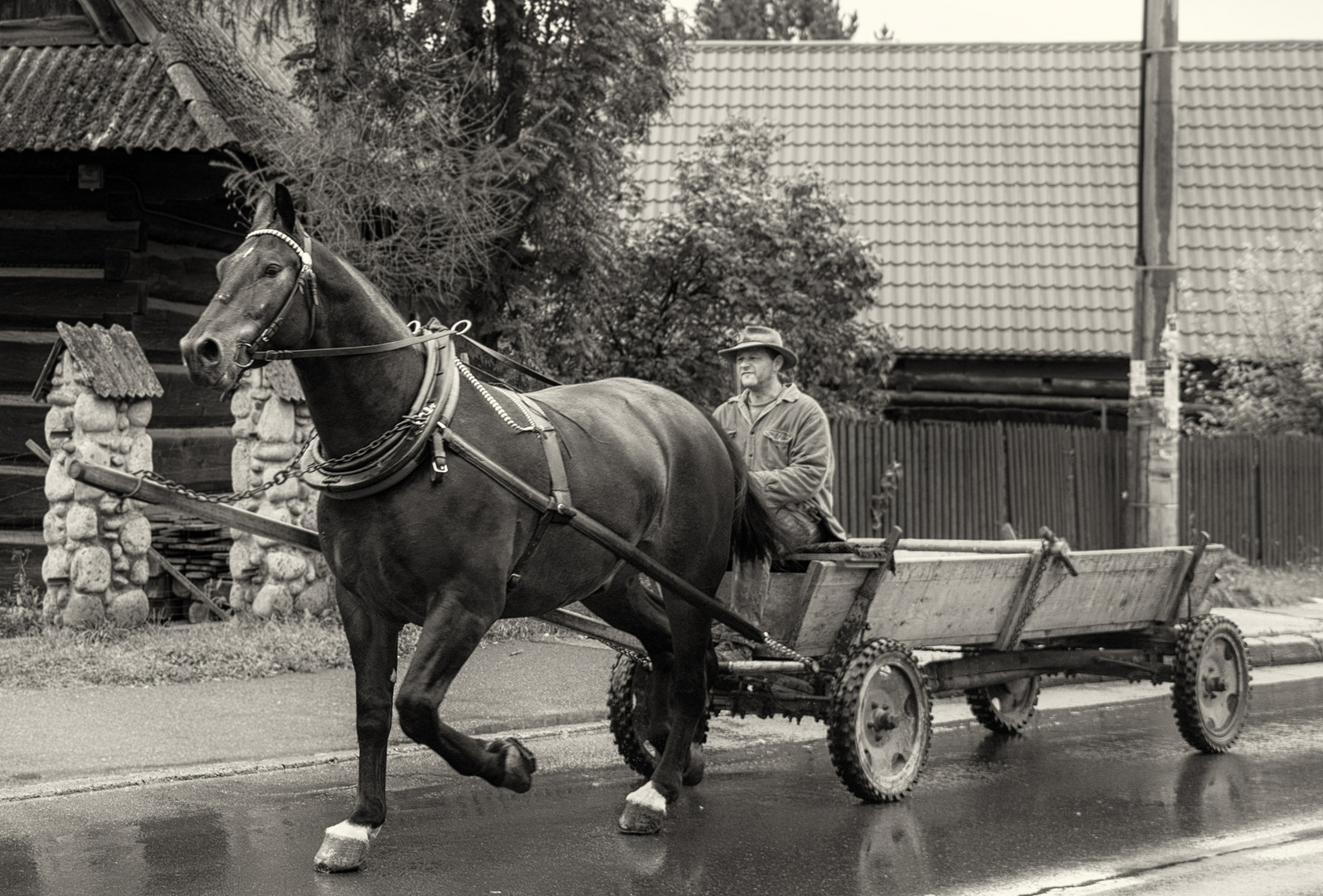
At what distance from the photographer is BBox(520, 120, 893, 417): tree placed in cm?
1393

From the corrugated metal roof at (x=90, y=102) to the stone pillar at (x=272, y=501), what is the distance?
5.84 feet

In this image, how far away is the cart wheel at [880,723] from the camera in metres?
6.68

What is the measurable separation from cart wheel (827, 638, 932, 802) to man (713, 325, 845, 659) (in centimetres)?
56

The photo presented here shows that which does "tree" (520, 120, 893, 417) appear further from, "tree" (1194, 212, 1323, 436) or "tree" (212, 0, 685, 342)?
"tree" (1194, 212, 1323, 436)

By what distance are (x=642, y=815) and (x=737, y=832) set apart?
1.29 ft

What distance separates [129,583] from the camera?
1072 centimetres

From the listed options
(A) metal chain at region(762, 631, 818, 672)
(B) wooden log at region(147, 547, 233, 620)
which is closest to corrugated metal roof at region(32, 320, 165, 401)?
(B) wooden log at region(147, 547, 233, 620)

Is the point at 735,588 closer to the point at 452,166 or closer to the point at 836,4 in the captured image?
the point at 452,166

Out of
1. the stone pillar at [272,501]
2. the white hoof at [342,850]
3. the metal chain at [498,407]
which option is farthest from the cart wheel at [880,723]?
the stone pillar at [272,501]

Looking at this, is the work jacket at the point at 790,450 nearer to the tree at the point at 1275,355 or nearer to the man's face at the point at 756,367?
the man's face at the point at 756,367

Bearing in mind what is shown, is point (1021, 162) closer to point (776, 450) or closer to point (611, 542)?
point (776, 450)

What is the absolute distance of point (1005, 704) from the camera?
8664 mm

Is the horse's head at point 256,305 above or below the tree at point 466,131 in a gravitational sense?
below

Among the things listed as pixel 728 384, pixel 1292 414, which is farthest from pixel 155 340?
pixel 1292 414
